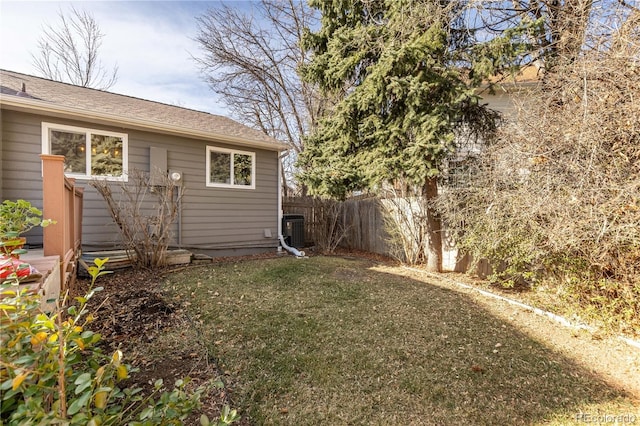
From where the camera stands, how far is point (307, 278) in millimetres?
5266

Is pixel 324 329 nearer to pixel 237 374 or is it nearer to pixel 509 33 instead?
pixel 237 374

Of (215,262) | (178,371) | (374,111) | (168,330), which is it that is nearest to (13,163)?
(215,262)

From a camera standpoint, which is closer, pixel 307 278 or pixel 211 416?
pixel 211 416

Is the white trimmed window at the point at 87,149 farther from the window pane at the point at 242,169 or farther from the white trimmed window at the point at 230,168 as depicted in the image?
the window pane at the point at 242,169

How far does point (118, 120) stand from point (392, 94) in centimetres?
537

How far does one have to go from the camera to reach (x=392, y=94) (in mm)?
5434

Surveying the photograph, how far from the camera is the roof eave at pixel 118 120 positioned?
4965 millimetres

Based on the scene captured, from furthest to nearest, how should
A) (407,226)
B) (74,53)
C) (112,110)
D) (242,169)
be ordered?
1. (74,53)
2. (242,169)
3. (407,226)
4. (112,110)

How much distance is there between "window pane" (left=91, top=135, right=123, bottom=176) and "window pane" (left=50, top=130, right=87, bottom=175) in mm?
154

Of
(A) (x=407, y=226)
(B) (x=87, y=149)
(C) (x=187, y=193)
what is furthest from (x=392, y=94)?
(B) (x=87, y=149)

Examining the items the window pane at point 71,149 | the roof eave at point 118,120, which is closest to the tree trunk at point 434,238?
the roof eave at point 118,120

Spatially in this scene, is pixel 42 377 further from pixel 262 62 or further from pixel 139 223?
pixel 262 62

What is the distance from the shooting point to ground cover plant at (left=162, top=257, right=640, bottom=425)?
7.10 ft

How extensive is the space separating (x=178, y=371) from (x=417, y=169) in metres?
4.37
